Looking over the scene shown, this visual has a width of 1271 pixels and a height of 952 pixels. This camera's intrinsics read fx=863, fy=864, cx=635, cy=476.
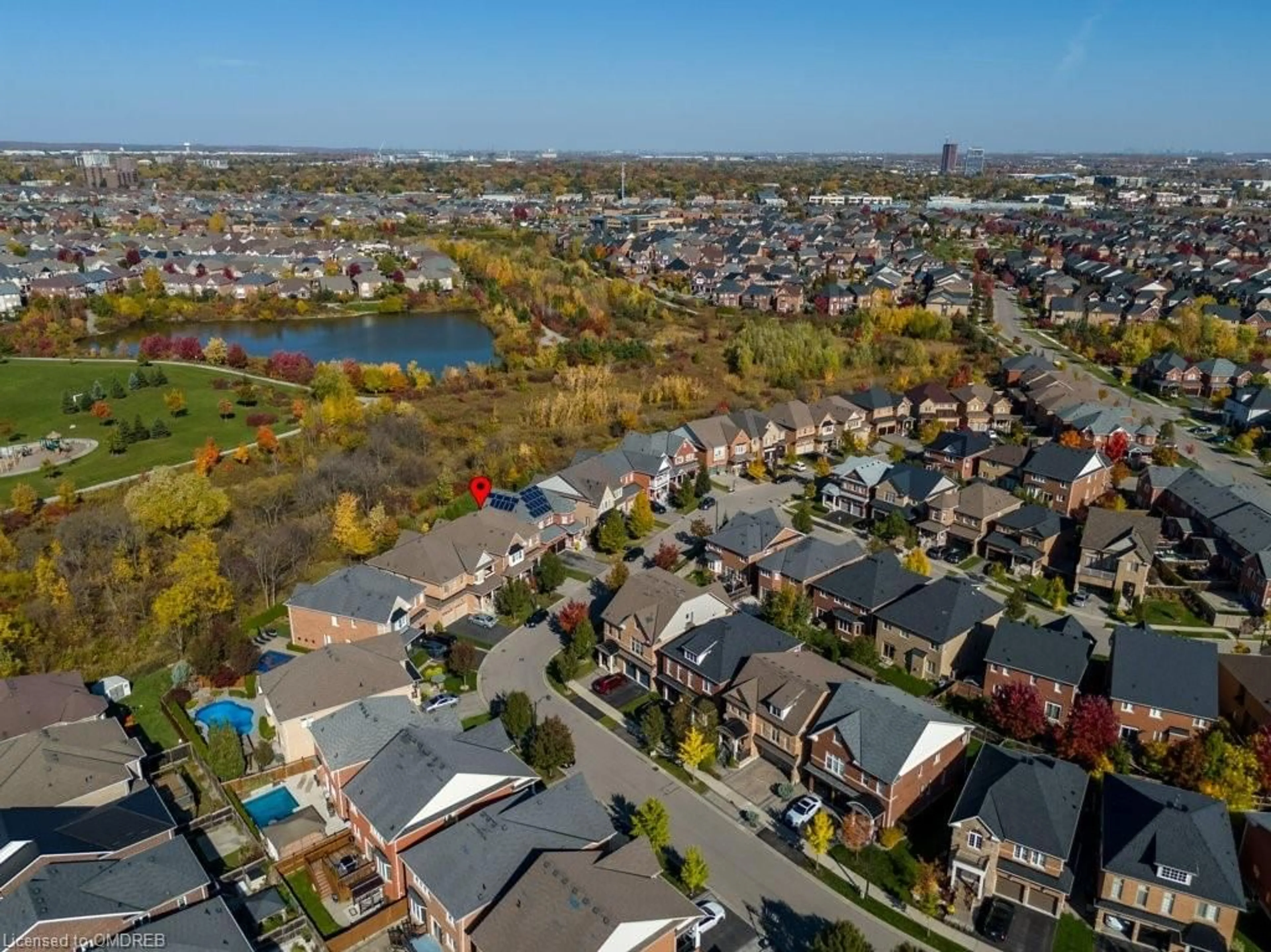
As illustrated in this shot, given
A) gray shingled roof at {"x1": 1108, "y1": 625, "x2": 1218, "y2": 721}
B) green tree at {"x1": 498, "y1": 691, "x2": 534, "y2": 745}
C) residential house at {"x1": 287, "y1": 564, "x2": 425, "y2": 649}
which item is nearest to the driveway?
green tree at {"x1": 498, "y1": 691, "x2": 534, "y2": 745}

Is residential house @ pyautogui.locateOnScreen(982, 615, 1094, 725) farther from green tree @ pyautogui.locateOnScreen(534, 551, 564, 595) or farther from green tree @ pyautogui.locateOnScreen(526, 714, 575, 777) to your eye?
green tree @ pyautogui.locateOnScreen(534, 551, 564, 595)

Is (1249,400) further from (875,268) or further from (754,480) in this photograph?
(875,268)

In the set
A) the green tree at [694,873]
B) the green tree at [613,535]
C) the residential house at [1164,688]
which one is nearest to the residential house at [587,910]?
the green tree at [694,873]

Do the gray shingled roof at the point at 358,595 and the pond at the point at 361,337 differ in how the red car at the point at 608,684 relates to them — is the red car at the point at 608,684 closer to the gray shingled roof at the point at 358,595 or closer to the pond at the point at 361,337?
the gray shingled roof at the point at 358,595

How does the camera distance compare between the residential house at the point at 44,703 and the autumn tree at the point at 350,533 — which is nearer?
the residential house at the point at 44,703

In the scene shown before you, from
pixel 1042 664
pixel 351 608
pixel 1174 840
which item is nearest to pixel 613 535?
pixel 351 608

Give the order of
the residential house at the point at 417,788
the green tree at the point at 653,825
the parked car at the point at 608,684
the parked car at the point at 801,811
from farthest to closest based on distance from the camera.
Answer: the parked car at the point at 608,684 < the parked car at the point at 801,811 < the green tree at the point at 653,825 < the residential house at the point at 417,788
